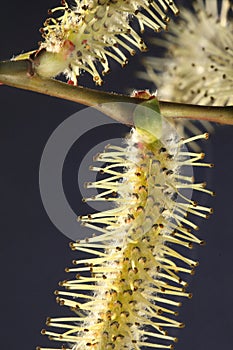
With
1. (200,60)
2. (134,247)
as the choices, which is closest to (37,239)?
(200,60)

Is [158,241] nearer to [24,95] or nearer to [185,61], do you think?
[185,61]

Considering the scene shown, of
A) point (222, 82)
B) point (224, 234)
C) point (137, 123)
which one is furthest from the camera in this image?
point (224, 234)

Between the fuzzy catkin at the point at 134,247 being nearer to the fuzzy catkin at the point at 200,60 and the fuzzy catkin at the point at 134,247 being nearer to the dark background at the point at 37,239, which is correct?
the fuzzy catkin at the point at 200,60

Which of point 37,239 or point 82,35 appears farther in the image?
point 37,239

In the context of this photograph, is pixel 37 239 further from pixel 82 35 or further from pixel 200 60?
pixel 82 35

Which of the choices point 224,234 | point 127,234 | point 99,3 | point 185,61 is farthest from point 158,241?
point 224,234

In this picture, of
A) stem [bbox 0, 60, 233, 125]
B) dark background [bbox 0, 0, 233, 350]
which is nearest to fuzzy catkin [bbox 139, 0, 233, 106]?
stem [bbox 0, 60, 233, 125]
